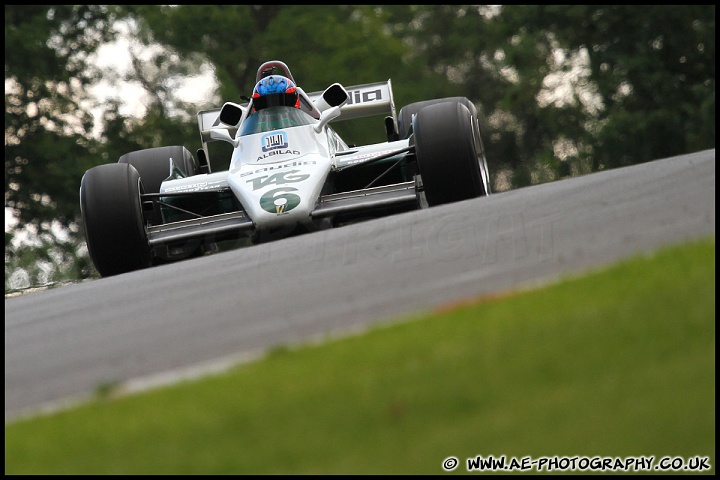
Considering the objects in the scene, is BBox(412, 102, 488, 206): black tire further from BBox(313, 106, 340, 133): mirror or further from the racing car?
BBox(313, 106, 340, 133): mirror

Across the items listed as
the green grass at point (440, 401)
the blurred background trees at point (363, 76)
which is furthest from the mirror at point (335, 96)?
the blurred background trees at point (363, 76)

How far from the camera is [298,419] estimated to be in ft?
14.7

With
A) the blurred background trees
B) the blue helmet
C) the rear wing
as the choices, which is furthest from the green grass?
the blurred background trees

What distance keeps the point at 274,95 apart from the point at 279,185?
199 centimetres

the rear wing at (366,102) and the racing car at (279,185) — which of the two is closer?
the racing car at (279,185)

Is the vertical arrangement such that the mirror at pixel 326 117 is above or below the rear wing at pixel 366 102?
below

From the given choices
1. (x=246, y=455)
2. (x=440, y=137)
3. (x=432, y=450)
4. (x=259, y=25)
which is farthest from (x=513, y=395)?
(x=259, y=25)

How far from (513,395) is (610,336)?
1.98 feet

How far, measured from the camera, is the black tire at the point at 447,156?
37.1ft

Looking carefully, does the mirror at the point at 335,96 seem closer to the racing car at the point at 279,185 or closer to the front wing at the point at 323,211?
the racing car at the point at 279,185

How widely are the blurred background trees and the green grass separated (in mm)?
23045

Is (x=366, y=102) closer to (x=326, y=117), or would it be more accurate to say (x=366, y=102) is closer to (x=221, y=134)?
(x=221, y=134)

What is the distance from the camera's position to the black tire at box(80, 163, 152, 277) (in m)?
11.0

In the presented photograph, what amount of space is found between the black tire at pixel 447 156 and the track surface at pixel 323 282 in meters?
Result: 1.58
